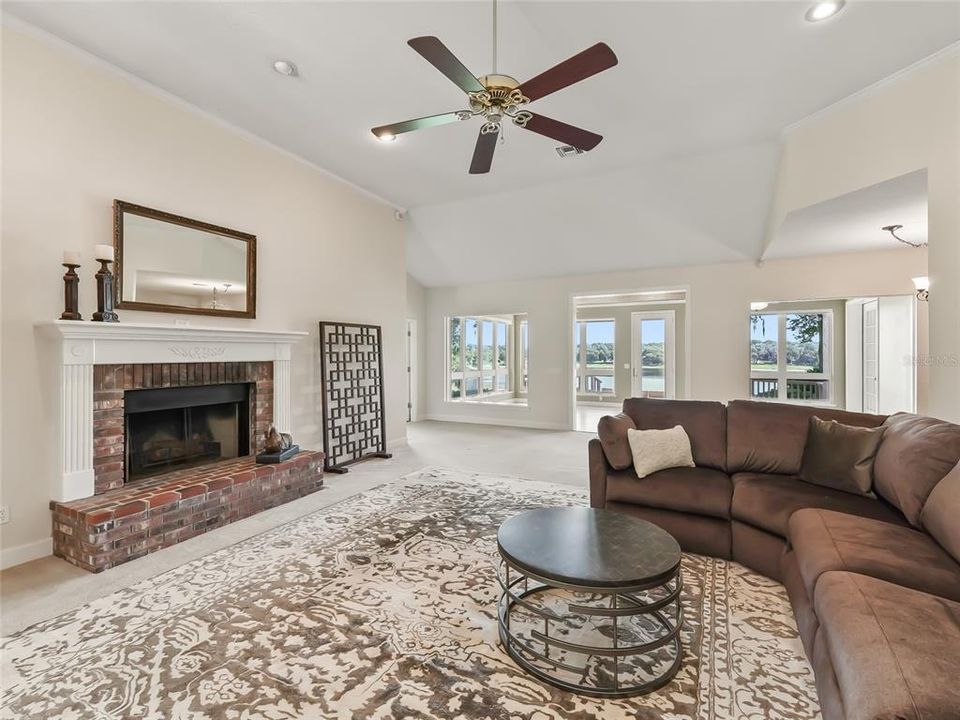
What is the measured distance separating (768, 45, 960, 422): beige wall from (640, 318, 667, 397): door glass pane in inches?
246

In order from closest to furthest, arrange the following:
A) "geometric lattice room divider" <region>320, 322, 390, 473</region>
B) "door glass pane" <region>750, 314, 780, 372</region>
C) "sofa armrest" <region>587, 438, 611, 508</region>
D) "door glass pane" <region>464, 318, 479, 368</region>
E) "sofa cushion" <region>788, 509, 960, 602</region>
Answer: "sofa cushion" <region>788, 509, 960, 602</region> < "sofa armrest" <region>587, 438, 611, 508</region> < "geometric lattice room divider" <region>320, 322, 390, 473</region> < "door glass pane" <region>750, 314, 780, 372</region> < "door glass pane" <region>464, 318, 479, 368</region>

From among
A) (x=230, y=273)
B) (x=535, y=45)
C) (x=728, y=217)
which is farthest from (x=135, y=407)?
(x=728, y=217)

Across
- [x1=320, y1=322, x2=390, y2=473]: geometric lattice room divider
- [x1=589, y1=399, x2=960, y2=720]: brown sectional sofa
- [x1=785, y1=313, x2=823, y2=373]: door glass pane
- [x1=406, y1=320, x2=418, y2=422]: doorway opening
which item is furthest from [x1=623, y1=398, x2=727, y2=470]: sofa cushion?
[x1=785, y1=313, x2=823, y2=373]: door glass pane

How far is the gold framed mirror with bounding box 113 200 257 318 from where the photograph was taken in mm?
3316

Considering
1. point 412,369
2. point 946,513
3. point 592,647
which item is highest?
point 412,369

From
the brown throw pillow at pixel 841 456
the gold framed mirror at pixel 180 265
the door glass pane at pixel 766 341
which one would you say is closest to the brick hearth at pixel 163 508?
the gold framed mirror at pixel 180 265

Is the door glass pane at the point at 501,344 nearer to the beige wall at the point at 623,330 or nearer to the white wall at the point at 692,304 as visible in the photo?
the white wall at the point at 692,304

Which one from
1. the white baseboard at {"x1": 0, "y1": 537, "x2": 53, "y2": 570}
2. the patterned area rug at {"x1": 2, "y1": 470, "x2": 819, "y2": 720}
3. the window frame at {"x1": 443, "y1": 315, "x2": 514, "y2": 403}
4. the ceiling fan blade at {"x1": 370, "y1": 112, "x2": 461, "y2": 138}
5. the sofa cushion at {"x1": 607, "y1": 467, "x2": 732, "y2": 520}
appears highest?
the ceiling fan blade at {"x1": 370, "y1": 112, "x2": 461, "y2": 138}

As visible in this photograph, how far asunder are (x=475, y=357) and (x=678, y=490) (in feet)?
20.9

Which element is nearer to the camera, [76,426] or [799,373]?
[76,426]

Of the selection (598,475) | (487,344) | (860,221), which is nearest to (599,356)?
(487,344)

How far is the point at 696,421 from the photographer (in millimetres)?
3209

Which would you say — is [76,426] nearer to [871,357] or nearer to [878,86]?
[878,86]

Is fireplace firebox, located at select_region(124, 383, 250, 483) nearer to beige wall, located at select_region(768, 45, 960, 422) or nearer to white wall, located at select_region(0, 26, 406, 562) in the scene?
white wall, located at select_region(0, 26, 406, 562)
